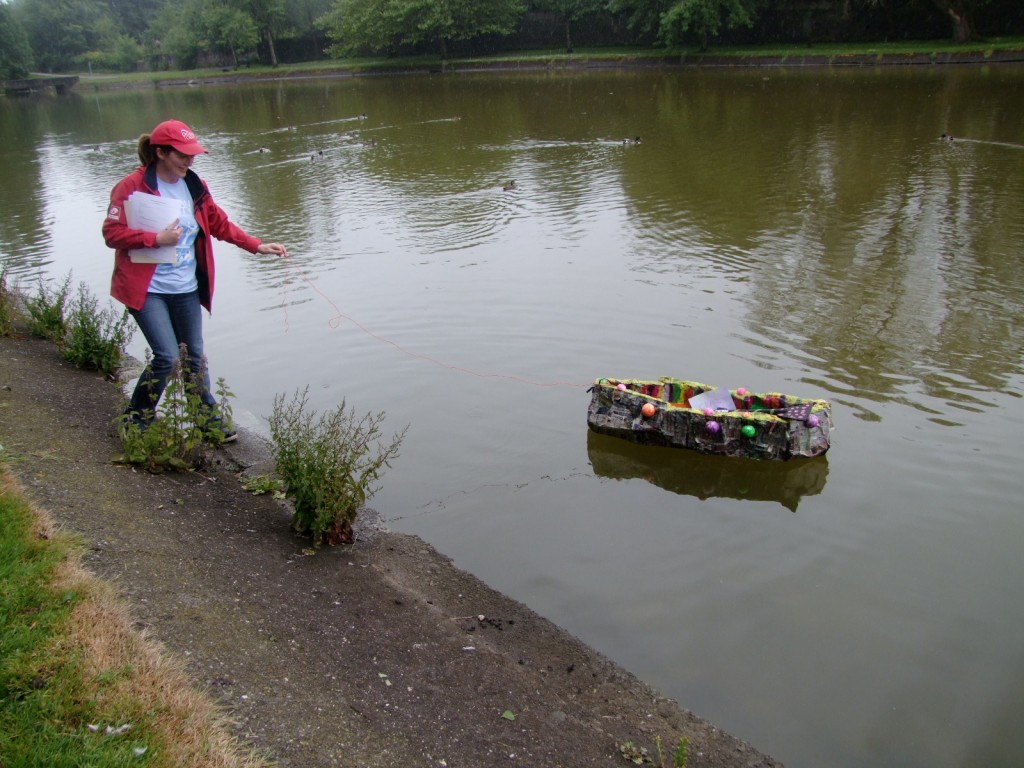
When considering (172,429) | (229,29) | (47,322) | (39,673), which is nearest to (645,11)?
(229,29)

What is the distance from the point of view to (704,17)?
43875 mm

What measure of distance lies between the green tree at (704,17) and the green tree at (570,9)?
967cm

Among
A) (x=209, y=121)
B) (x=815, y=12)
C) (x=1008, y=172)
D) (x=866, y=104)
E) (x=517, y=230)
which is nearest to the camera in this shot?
(x=517, y=230)

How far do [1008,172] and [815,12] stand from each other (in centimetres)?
3547

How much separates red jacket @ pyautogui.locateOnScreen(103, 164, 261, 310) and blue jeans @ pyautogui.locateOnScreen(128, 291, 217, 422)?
0.37 ft

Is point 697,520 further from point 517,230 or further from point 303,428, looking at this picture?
point 517,230

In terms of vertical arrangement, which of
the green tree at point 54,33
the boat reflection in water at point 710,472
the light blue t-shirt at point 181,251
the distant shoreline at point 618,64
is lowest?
the boat reflection in water at point 710,472

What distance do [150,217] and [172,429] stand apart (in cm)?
153

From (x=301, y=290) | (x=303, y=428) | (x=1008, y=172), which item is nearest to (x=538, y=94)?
(x=1008, y=172)

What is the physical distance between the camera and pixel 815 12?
46.9 m

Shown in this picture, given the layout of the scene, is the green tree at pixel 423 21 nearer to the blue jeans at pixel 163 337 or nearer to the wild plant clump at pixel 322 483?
the blue jeans at pixel 163 337

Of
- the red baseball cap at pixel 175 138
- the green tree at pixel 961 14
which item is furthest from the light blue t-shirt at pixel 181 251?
the green tree at pixel 961 14

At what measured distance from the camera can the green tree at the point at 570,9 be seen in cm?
5541

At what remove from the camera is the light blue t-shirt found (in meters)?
5.67
